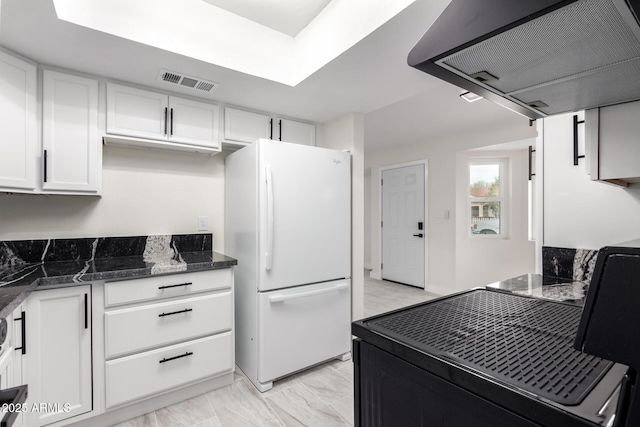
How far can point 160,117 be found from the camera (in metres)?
2.20

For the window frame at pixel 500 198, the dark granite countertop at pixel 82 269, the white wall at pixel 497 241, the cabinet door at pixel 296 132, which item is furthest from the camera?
the window frame at pixel 500 198

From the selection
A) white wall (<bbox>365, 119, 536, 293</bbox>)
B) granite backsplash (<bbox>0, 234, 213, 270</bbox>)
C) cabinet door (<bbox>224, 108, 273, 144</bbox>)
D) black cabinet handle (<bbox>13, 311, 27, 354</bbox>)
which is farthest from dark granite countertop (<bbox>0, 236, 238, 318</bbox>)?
white wall (<bbox>365, 119, 536, 293</bbox>)

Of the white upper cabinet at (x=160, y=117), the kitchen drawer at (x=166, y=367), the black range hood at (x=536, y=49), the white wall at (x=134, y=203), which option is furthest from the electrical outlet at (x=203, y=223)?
the black range hood at (x=536, y=49)

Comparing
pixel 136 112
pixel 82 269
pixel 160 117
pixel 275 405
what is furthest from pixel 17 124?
pixel 275 405

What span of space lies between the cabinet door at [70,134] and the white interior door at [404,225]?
4.27m

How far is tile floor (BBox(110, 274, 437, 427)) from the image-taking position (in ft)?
5.98

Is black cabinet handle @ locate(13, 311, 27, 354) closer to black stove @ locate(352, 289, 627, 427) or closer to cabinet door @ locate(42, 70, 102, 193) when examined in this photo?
→ cabinet door @ locate(42, 70, 102, 193)

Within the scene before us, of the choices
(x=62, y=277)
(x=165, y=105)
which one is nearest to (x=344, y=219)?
(x=165, y=105)

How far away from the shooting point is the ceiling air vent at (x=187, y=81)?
199 cm

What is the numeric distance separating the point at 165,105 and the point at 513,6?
2.26m

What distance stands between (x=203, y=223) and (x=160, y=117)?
0.90 metres

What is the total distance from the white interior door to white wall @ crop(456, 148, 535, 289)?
0.61 metres

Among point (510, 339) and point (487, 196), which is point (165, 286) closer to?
point (510, 339)

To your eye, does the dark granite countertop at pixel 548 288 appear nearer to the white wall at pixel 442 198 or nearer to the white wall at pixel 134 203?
the white wall at pixel 134 203
